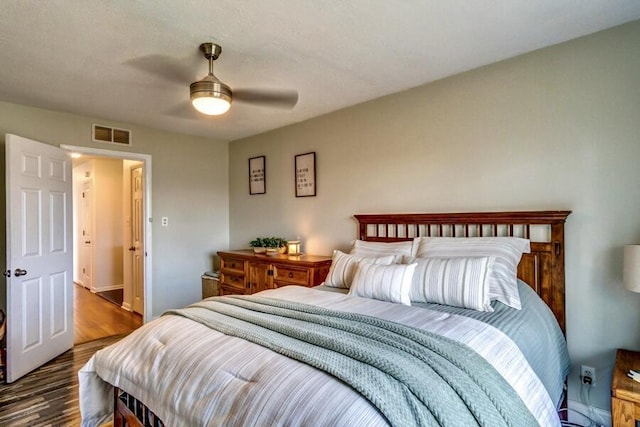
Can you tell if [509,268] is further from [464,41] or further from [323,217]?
[323,217]

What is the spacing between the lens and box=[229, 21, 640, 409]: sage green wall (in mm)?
2055

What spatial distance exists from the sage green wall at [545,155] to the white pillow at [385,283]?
2.96 ft

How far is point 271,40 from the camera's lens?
2.14 metres

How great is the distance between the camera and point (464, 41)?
219cm

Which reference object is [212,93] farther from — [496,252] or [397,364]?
[496,252]

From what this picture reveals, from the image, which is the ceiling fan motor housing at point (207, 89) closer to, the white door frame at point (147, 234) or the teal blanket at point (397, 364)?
the teal blanket at point (397, 364)

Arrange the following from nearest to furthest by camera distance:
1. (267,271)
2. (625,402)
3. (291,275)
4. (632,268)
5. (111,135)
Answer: (625,402), (632,268), (291,275), (267,271), (111,135)

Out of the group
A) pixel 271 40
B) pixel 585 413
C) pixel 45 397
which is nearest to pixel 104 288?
pixel 45 397

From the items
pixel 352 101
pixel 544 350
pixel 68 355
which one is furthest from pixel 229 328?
pixel 68 355

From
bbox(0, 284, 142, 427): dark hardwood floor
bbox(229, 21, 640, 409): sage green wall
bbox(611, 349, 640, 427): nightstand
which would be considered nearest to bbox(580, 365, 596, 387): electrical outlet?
bbox(229, 21, 640, 409): sage green wall

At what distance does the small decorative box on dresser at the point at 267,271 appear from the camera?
3145 millimetres

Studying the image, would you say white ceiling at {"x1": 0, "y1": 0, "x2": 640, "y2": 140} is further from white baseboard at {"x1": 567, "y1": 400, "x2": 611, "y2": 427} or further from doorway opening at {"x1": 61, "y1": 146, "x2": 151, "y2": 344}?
white baseboard at {"x1": 567, "y1": 400, "x2": 611, "y2": 427}

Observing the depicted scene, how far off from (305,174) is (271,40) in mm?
1854

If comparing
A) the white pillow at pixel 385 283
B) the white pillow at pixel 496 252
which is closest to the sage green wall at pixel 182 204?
the white pillow at pixel 385 283
